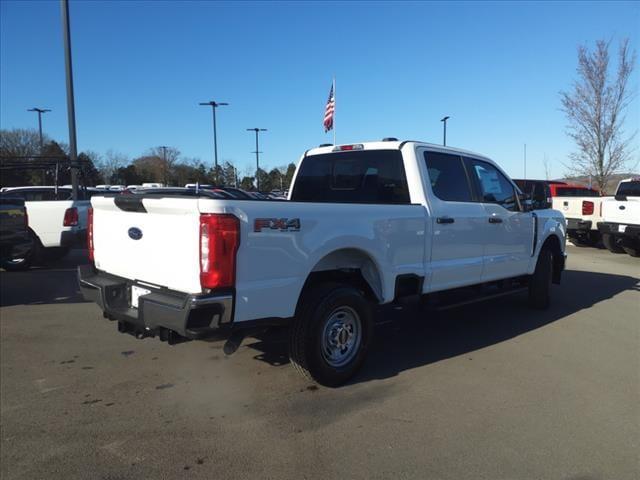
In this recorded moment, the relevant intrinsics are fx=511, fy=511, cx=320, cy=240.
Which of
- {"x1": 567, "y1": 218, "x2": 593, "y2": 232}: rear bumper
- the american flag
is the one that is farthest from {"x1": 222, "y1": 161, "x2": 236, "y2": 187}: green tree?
{"x1": 567, "y1": 218, "x2": 593, "y2": 232}: rear bumper

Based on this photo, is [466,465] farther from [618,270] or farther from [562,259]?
[618,270]

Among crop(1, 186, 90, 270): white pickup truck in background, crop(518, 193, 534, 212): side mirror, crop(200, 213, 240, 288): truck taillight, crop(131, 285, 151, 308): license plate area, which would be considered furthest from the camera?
crop(1, 186, 90, 270): white pickup truck in background

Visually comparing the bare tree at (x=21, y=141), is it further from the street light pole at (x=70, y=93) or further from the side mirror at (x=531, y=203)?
the side mirror at (x=531, y=203)

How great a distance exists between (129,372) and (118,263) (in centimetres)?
108

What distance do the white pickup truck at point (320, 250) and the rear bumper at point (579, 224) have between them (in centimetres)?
918

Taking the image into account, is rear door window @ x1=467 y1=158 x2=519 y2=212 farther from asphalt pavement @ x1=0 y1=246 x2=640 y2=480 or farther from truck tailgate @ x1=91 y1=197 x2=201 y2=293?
truck tailgate @ x1=91 y1=197 x2=201 y2=293

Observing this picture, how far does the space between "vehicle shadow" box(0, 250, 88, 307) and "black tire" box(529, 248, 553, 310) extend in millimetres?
6552

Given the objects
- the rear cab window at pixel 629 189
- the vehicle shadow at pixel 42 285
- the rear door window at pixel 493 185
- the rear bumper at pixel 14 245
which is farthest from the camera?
the rear cab window at pixel 629 189

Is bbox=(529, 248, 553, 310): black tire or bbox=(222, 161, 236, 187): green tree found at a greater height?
bbox=(222, 161, 236, 187): green tree

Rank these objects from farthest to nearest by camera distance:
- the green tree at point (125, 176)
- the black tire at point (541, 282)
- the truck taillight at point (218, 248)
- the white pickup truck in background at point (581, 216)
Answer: the green tree at point (125, 176), the white pickup truck in background at point (581, 216), the black tire at point (541, 282), the truck taillight at point (218, 248)

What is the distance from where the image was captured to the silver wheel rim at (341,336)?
4309 millimetres

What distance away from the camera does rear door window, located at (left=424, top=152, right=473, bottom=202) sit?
527 centimetres

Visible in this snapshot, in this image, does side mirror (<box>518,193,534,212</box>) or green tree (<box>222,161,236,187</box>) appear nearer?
side mirror (<box>518,193,534,212</box>)

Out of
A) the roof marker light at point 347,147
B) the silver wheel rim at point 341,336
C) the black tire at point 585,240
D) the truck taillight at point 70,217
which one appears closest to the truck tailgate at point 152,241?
the silver wheel rim at point 341,336
